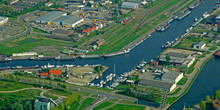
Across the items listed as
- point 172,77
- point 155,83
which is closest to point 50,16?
point 155,83

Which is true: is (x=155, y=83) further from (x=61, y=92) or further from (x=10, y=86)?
(x=10, y=86)

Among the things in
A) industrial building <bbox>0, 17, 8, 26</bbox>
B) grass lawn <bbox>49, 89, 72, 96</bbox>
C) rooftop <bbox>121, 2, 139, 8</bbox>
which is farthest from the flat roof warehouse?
grass lawn <bbox>49, 89, 72, 96</bbox>

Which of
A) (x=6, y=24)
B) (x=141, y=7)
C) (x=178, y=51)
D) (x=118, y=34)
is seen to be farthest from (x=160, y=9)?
(x=6, y=24)

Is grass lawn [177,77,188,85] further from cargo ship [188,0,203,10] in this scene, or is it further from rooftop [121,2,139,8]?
cargo ship [188,0,203,10]

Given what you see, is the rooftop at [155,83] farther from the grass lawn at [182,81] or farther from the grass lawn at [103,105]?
the grass lawn at [103,105]

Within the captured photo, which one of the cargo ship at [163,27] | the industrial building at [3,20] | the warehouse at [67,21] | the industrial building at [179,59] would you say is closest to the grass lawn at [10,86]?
the industrial building at [179,59]

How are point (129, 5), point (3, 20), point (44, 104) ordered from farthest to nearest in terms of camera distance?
point (129, 5), point (3, 20), point (44, 104)
